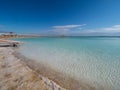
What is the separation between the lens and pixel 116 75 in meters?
4.53

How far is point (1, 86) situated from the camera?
297 cm

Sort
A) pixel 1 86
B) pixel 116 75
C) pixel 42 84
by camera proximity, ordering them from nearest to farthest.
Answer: pixel 1 86 → pixel 42 84 → pixel 116 75

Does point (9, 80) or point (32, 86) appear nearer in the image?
point (32, 86)

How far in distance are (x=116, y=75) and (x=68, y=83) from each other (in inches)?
121

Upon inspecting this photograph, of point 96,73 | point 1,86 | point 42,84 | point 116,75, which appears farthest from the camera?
point 96,73

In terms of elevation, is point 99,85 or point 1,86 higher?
point 1,86

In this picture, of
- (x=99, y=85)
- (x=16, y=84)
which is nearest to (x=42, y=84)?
(x=16, y=84)

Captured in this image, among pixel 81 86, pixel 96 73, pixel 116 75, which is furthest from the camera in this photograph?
pixel 96 73

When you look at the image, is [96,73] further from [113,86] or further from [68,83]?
[68,83]

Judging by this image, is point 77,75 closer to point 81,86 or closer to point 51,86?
point 81,86

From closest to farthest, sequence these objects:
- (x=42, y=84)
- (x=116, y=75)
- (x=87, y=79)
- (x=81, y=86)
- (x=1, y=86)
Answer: (x=1, y=86), (x=42, y=84), (x=81, y=86), (x=87, y=79), (x=116, y=75)

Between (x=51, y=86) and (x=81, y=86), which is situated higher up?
(x=51, y=86)

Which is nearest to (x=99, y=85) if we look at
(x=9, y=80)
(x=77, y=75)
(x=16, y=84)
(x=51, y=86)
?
(x=77, y=75)

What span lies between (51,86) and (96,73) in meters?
3.16
